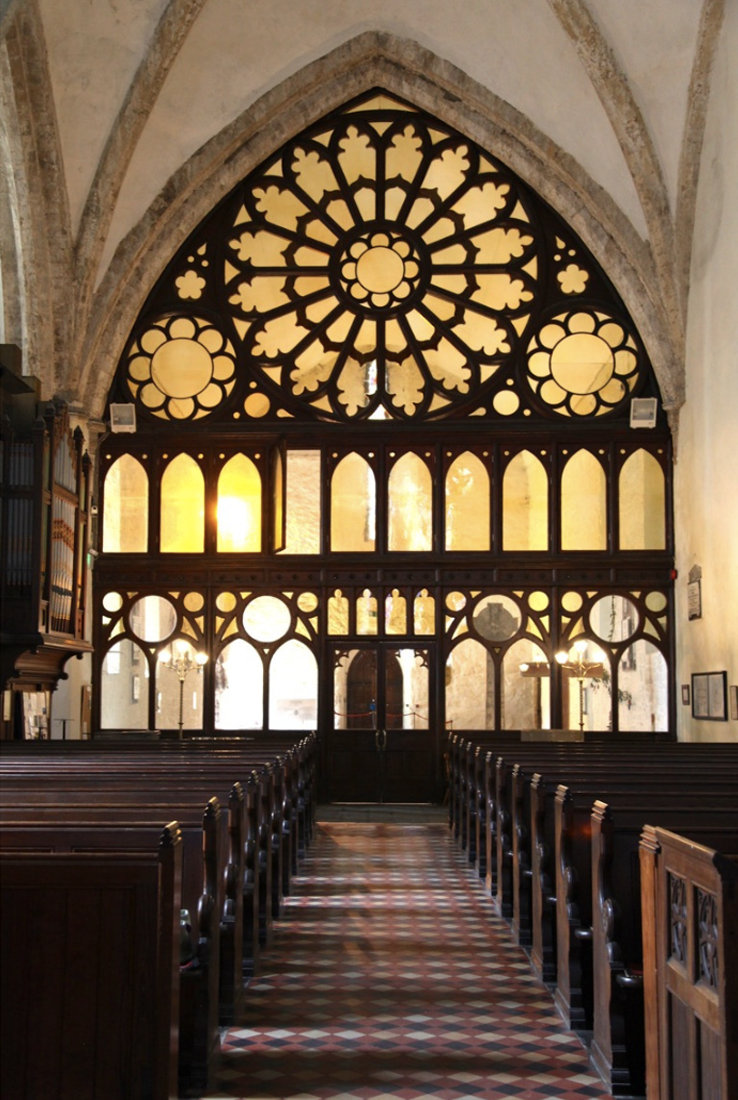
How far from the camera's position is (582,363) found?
2089 centimetres

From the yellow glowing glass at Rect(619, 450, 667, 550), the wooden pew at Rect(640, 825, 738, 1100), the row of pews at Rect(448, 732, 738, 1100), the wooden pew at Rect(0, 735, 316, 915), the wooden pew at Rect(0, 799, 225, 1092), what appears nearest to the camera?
the wooden pew at Rect(640, 825, 738, 1100)

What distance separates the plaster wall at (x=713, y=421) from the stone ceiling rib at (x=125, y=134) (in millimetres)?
7297

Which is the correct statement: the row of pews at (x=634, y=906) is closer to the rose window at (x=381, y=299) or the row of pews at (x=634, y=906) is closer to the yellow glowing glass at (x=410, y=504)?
the yellow glowing glass at (x=410, y=504)

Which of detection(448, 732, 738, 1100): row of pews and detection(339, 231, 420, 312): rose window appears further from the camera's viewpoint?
detection(339, 231, 420, 312): rose window

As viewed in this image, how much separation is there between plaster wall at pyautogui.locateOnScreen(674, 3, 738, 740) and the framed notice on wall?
13 cm

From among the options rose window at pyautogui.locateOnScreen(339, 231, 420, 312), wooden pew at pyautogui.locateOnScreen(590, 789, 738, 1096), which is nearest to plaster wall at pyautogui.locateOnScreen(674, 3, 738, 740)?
rose window at pyautogui.locateOnScreen(339, 231, 420, 312)

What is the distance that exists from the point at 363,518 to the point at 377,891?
10163mm

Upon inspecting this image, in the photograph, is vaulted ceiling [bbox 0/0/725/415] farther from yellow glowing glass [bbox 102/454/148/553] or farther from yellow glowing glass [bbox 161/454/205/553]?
yellow glowing glass [bbox 161/454/205/553]

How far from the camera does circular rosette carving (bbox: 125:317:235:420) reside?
20969mm

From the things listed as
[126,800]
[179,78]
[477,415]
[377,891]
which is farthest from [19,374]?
[126,800]

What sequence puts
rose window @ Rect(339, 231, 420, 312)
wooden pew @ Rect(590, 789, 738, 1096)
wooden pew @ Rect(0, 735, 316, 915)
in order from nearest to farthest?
wooden pew @ Rect(590, 789, 738, 1096)
wooden pew @ Rect(0, 735, 316, 915)
rose window @ Rect(339, 231, 420, 312)

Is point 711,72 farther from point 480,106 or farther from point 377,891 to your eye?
point 377,891

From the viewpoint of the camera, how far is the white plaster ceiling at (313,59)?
18078 mm

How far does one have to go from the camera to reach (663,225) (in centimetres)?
1952
